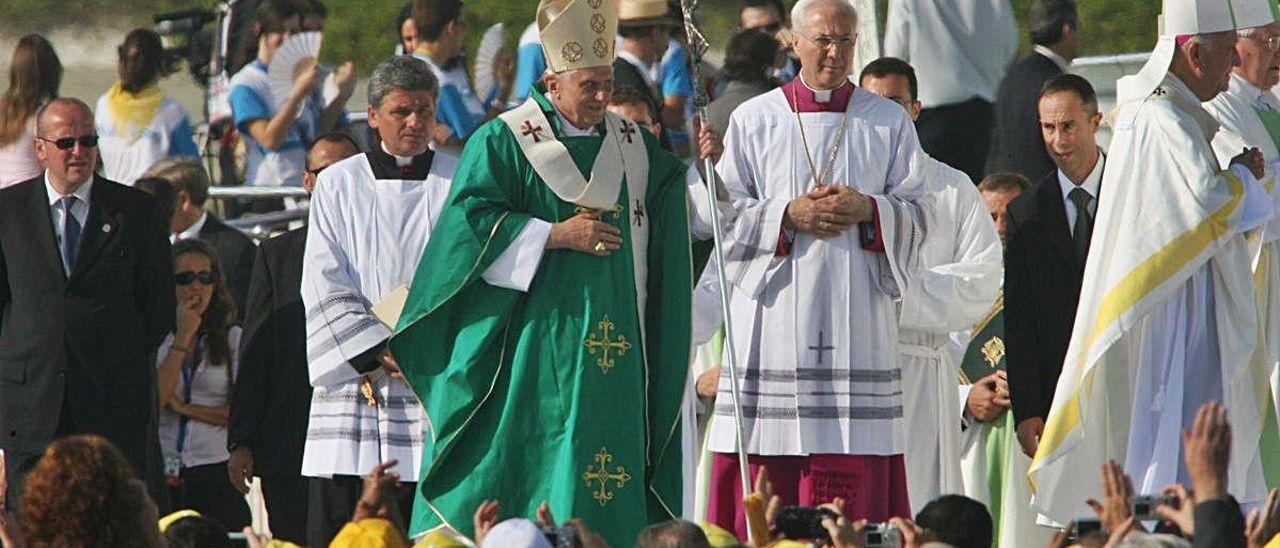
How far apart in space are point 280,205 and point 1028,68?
4.16 meters

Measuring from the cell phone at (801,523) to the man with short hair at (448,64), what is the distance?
20.2 feet

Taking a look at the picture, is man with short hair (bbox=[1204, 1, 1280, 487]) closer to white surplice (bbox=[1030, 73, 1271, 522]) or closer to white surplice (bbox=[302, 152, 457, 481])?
white surplice (bbox=[1030, 73, 1271, 522])

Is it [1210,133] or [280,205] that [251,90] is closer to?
[280,205]

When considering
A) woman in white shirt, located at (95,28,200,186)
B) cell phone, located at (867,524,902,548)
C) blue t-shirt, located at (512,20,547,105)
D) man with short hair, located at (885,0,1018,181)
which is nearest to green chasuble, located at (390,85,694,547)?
cell phone, located at (867,524,902,548)

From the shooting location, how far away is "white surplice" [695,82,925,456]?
11398 millimetres

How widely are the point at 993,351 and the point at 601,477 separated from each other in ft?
8.41

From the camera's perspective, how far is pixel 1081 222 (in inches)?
468

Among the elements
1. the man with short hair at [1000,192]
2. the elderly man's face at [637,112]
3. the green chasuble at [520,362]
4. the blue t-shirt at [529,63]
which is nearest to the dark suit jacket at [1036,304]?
the man with short hair at [1000,192]

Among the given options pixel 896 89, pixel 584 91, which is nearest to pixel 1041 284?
pixel 896 89

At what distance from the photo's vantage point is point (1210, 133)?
1105cm

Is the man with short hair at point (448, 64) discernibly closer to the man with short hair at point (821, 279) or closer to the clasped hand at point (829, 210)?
the man with short hair at point (821, 279)

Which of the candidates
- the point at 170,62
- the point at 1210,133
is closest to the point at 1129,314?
the point at 1210,133

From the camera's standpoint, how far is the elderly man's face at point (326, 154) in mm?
12211

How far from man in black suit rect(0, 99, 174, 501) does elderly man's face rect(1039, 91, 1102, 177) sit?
3605 mm
